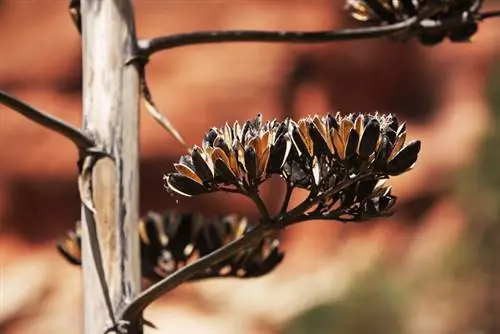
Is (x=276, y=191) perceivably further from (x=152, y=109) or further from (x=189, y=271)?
(x=189, y=271)

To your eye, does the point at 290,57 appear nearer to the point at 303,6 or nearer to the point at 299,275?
the point at 303,6

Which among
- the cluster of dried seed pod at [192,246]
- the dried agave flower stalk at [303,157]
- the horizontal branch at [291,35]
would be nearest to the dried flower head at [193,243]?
the cluster of dried seed pod at [192,246]

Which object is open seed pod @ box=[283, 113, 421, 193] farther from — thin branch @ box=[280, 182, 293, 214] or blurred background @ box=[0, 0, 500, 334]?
blurred background @ box=[0, 0, 500, 334]

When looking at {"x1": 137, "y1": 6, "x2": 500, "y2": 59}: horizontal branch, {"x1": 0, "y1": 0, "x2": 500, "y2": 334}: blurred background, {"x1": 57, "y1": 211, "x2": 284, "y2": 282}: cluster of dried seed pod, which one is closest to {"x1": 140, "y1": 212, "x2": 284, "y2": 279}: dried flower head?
{"x1": 57, "y1": 211, "x2": 284, "y2": 282}: cluster of dried seed pod

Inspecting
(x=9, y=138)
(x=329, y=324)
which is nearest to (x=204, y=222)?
(x=329, y=324)

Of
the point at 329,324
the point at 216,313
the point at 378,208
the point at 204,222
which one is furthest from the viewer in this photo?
the point at 216,313

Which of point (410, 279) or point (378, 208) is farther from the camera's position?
point (410, 279)

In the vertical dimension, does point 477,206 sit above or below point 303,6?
below

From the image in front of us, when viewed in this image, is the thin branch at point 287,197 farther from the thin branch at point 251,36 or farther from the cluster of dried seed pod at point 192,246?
the cluster of dried seed pod at point 192,246
